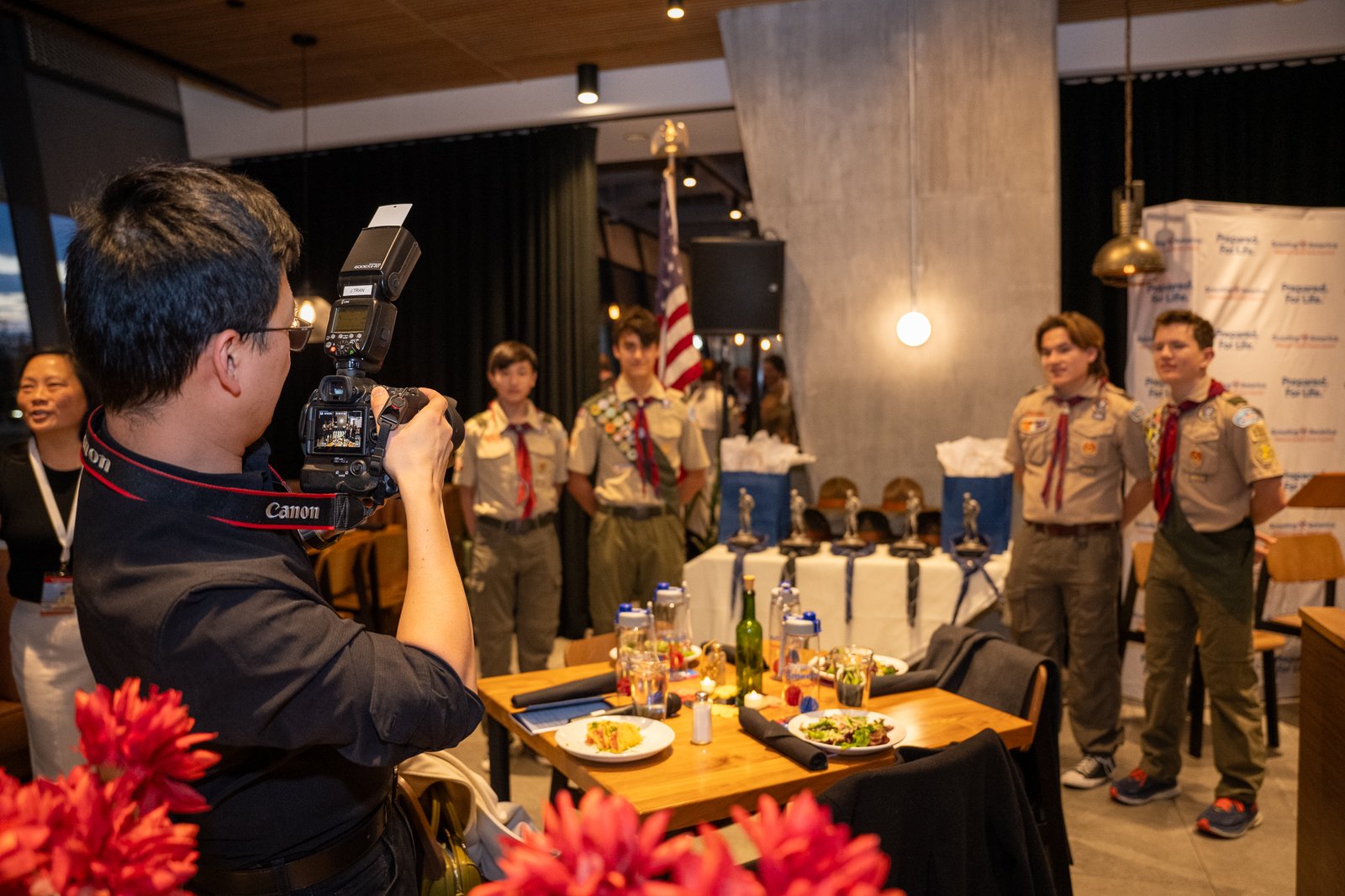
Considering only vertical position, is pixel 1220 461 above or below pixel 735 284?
below

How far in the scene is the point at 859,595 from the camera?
3.93m

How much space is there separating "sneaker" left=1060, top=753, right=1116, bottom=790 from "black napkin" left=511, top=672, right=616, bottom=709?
6.94 ft

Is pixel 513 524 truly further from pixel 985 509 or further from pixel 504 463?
pixel 985 509

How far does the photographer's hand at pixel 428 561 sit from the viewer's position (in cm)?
102

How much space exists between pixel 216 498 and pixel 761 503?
340 centimetres

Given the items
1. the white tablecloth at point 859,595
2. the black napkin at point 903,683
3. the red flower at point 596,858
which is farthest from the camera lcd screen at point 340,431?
the white tablecloth at point 859,595

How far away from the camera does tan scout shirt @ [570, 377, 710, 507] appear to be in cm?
436

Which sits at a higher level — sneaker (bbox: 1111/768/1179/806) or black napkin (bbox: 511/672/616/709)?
black napkin (bbox: 511/672/616/709)

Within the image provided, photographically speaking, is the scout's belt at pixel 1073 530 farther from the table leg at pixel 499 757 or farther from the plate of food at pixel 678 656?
the table leg at pixel 499 757

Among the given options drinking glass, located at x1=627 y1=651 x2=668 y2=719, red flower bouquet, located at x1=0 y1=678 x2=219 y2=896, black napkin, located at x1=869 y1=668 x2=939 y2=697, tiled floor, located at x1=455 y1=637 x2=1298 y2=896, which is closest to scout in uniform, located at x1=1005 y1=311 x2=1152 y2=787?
tiled floor, located at x1=455 y1=637 x2=1298 y2=896

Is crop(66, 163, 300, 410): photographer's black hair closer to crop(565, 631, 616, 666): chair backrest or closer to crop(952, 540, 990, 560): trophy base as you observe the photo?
crop(565, 631, 616, 666): chair backrest

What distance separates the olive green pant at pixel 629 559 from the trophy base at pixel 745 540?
0.34m

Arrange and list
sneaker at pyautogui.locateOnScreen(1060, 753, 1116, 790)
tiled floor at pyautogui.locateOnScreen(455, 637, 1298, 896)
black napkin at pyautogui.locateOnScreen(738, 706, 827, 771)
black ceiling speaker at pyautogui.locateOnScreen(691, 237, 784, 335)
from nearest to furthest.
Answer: black napkin at pyautogui.locateOnScreen(738, 706, 827, 771) → tiled floor at pyautogui.locateOnScreen(455, 637, 1298, 896) → sneaker at pyautogui.locateOnScreen(1060, 753, 1116, 790) → black ceiling speaker at pyautogui.locateOnScreen(691, 237, 784, 335)

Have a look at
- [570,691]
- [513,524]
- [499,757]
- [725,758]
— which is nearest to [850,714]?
[725,758]
